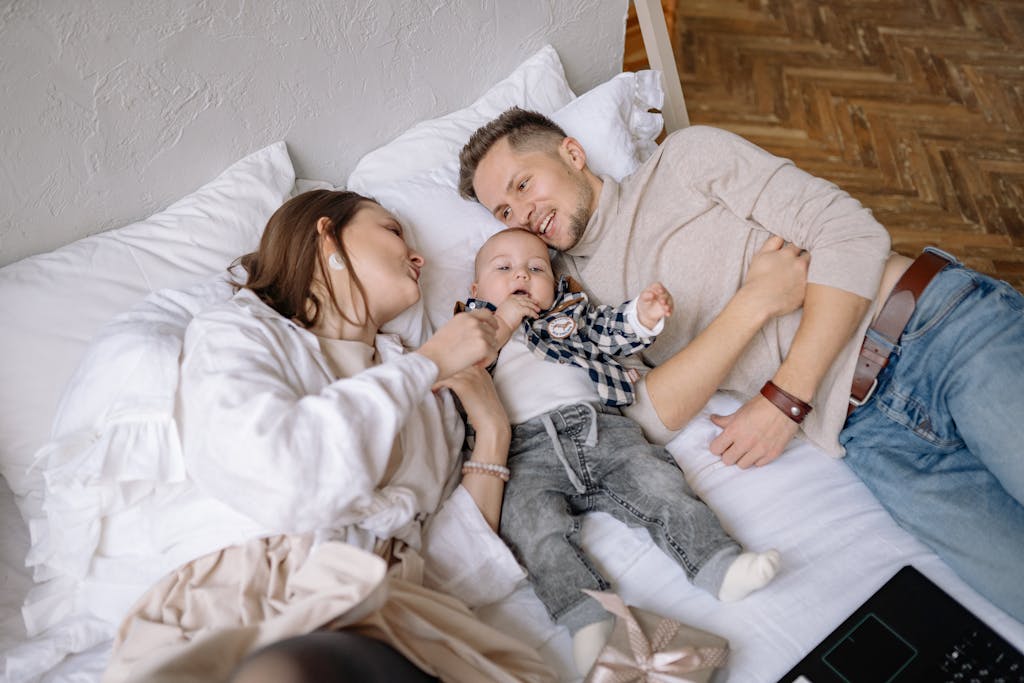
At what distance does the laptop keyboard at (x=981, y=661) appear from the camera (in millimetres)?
1149

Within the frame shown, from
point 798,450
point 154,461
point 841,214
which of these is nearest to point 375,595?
point 154,461

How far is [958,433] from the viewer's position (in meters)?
1.40

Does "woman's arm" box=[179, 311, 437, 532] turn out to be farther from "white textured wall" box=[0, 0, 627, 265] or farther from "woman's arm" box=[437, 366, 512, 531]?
"white textured wall" box=[0, 0, 627, 265]

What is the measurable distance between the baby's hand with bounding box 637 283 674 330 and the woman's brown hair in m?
0.53

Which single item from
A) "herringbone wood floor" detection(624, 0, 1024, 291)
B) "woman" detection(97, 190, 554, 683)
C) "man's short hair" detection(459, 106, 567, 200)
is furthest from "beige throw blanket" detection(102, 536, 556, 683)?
"herringbone wood floor" detection(624, 0, 1024, 291)

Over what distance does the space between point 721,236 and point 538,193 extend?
1.40ft

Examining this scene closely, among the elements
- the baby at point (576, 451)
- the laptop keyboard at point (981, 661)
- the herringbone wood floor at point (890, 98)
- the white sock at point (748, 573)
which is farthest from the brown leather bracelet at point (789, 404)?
the herringbone wood floor at point (890, 98)

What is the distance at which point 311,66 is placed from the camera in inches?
66.7

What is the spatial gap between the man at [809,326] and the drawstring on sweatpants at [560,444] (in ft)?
0.42

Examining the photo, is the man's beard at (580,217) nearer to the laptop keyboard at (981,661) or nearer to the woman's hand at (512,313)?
the woman's hand at (512,313)

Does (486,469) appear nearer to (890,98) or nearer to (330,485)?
(330,485)

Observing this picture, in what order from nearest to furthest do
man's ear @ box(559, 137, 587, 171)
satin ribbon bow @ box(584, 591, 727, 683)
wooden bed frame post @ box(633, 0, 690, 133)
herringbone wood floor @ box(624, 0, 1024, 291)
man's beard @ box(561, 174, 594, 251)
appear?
satin ribbon bow @ box(584, 591, 727, 683), man's beard @ box(561, 174, 594, 251), man's ear @ box(559, 137, 587, 171), wooden bed frame post @ box(633, 0, 690, 133), herringbone wood floor @ box(624, 0, 1024, 291)

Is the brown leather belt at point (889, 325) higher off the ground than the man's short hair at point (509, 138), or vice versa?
the man's short hair at point (509, 138)

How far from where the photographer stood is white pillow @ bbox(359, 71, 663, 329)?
1.72 meters
